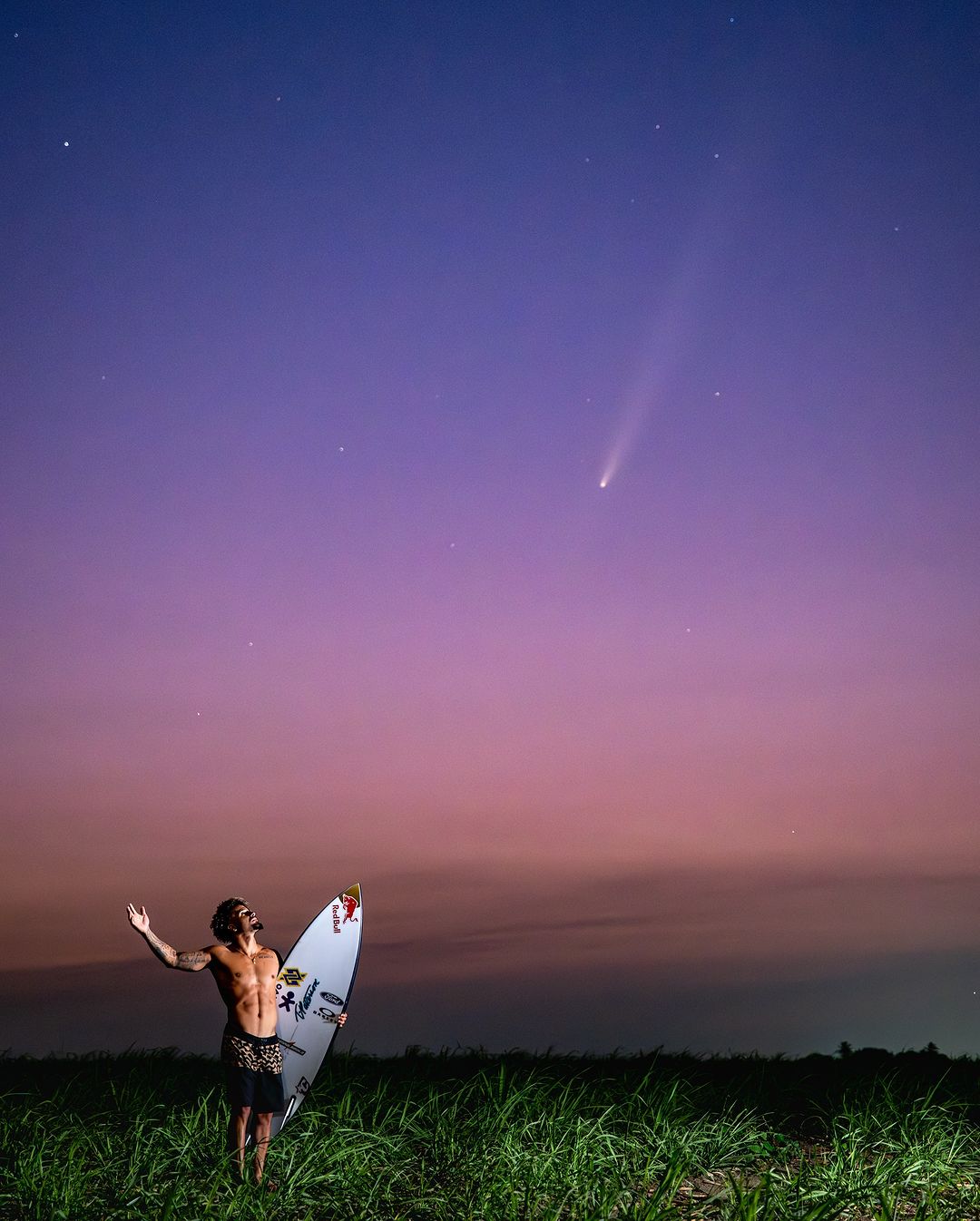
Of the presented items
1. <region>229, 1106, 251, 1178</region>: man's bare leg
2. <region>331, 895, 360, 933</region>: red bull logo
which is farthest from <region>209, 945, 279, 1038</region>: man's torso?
<region>331, 895, 360, 933</region>: red bull logo

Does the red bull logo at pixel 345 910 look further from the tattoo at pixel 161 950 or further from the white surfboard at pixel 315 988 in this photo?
the tattoo at pixel 161 950

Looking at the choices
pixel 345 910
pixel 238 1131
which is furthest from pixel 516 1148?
pixel 345 910

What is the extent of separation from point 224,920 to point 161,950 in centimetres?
46

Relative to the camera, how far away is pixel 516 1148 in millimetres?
8688

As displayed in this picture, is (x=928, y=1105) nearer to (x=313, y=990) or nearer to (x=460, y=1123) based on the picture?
(x=460, y=1123)

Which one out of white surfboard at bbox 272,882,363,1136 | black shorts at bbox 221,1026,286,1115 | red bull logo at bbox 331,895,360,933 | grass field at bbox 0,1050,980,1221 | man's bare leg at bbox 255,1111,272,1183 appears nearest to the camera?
grass field at bbox 0,1050,980,1221

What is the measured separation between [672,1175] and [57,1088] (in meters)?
6.76

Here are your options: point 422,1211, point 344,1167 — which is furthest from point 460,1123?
point 422,1211

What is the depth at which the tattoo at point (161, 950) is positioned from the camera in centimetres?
830

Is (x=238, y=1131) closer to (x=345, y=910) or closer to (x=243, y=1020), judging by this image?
(x=243, y=1020)

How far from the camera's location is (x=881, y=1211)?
772 cm

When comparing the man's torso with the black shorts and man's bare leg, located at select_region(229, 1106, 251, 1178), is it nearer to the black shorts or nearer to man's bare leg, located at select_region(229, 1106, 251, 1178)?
the black shorts

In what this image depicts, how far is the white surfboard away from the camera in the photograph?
9.52m

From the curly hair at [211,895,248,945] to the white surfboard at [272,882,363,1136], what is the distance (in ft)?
3.44
